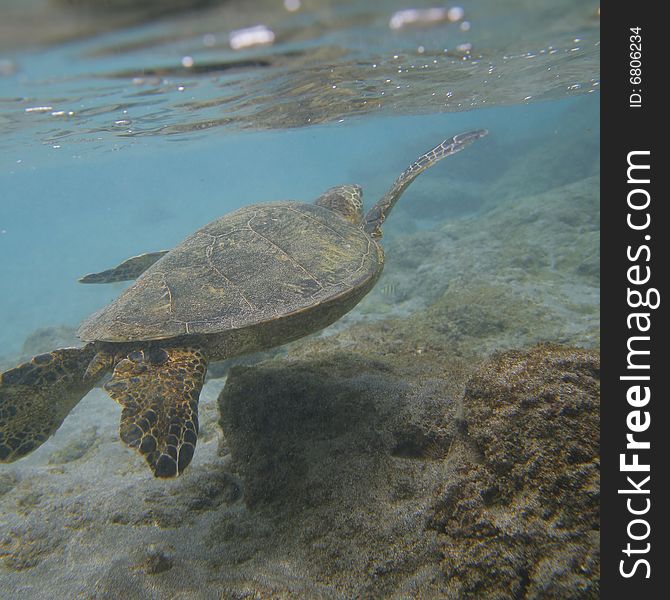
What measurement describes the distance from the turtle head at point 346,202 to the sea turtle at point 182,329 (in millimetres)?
1448

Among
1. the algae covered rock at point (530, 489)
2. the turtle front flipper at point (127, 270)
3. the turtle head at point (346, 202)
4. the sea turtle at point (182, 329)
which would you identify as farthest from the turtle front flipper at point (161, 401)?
the turtle head at point (346, 202)

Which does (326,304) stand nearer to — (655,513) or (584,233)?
(655,513)

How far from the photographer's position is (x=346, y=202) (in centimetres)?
612

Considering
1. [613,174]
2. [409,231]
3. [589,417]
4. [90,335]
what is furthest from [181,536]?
[409,231]

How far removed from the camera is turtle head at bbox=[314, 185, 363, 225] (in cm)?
604

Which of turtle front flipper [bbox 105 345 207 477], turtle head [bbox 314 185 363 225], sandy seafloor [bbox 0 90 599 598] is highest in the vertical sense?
turtle head [bbox 314 185 363 225]

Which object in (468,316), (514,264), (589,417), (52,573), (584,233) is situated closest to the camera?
(589,417)

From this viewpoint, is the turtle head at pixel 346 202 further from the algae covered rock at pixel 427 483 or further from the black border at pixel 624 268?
the black border at pixel 624 268

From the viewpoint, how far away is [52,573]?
264 cm

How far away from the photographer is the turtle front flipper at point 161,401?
2.87 m

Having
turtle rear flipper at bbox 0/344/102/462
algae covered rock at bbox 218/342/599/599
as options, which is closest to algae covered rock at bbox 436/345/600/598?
algae covered rock at bbox 218/342/599/599

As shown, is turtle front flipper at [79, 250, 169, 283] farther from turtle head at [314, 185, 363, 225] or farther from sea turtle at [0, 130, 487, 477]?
turtle head at [314, 185, 363, 225]

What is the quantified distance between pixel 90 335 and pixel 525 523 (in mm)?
4059

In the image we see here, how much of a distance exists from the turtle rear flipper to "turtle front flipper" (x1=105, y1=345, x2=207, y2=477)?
2.30 feet
